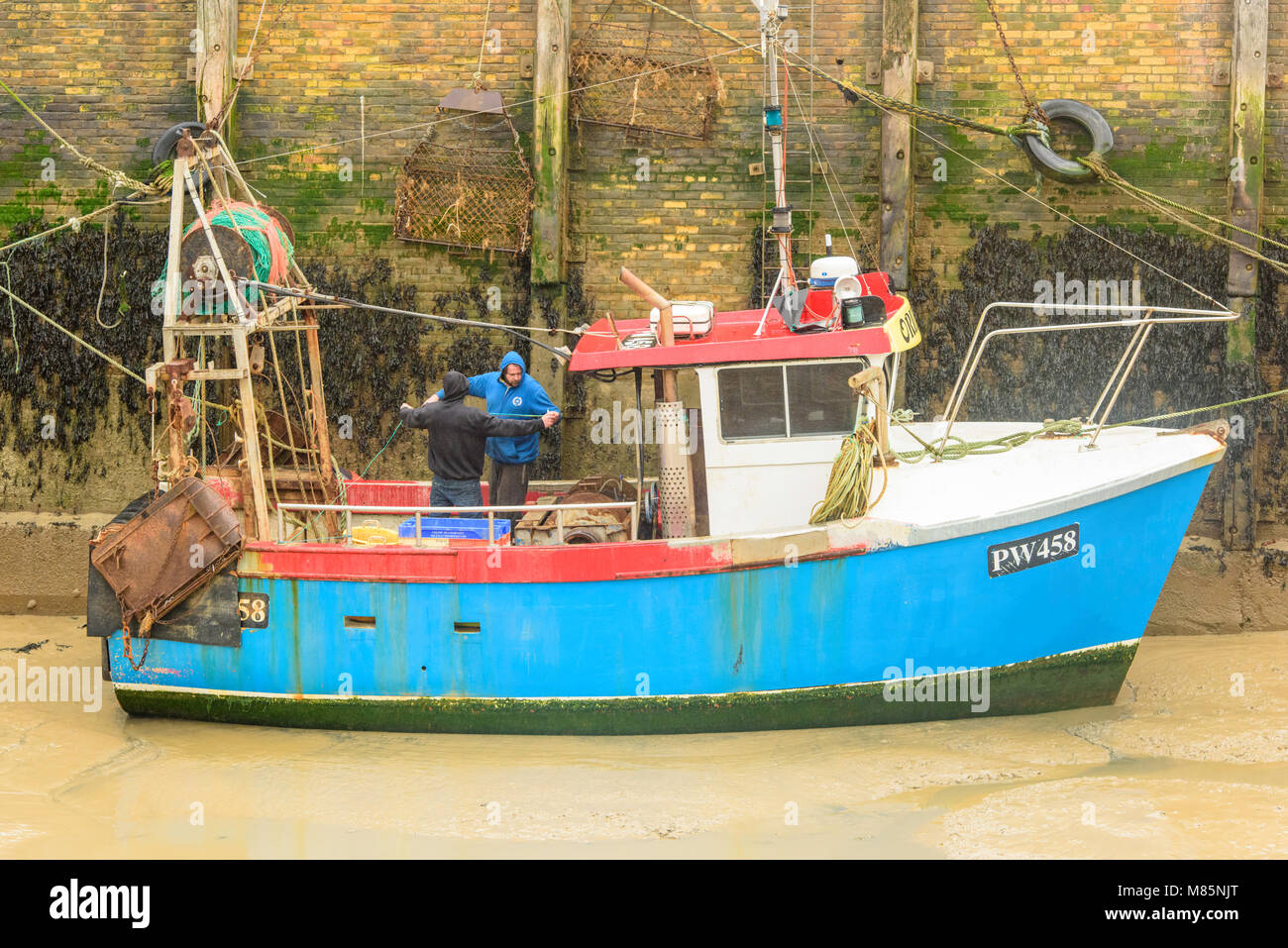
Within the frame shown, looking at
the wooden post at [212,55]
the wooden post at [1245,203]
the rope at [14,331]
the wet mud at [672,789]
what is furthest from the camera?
the rope at [14,331]

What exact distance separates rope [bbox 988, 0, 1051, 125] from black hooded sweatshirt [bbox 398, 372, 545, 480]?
15.5 ft

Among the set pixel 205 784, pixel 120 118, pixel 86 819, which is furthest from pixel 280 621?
pixel 120 118

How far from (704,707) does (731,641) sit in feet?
1.45

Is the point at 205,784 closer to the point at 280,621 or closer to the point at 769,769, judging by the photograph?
the point at 280,621

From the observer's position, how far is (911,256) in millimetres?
10500

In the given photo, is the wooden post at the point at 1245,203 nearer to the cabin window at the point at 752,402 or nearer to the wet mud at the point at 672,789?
the wet mud at the point at 672,789

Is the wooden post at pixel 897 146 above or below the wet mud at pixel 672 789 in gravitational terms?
above

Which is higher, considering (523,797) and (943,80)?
(943,80)

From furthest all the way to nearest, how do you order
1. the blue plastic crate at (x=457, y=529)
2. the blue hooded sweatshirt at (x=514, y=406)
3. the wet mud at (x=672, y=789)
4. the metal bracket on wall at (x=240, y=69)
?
the metal bracket on wall at (x=240, y=69) < the blue hooded sweatshirt at (x=514, y=406) < the blue plastic crate at (x=457, y=529) < the wet mud at (x=672, y=789)

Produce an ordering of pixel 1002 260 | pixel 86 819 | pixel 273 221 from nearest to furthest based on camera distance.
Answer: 1. pixel 86 819
2. pixel 273 221
3. pixel 1002 260

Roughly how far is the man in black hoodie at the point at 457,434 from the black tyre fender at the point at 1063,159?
451 cm

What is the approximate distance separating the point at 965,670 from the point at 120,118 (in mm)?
7777

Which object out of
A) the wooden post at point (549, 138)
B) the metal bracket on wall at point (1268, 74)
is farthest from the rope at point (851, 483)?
the metal bracket on wall at point (1268, 74)

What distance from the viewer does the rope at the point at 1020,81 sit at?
1034 centimetres
